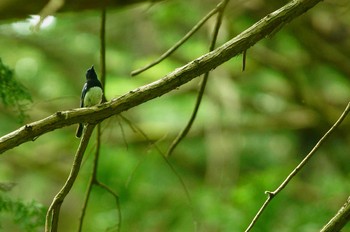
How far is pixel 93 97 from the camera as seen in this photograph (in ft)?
5.68

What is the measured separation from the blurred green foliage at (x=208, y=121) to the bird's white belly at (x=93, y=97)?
1.76 m

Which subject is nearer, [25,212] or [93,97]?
[93,97]

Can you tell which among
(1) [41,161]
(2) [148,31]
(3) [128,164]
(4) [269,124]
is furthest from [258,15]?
(2) [148,31]

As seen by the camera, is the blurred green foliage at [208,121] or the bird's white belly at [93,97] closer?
the bird's white belly at [93,97]

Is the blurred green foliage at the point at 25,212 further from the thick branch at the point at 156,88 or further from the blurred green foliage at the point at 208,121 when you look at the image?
the blurred green foliage at the point at 208,121

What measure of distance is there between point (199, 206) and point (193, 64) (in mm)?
2951

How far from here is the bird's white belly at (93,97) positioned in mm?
1727

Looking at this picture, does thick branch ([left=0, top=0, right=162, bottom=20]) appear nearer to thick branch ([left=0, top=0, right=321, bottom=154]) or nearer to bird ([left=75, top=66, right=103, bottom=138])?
bird ([left=75, top=66, right=103, bottom=138])

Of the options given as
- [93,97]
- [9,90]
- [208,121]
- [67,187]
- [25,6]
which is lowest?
[67,187]

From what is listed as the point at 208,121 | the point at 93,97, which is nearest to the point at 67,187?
the point at 93,97

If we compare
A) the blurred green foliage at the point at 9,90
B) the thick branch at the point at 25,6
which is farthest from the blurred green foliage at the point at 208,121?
the blurred green foliage at the point at 9,90

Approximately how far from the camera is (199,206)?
4410 mm

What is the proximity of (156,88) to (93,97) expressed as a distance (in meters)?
0.27

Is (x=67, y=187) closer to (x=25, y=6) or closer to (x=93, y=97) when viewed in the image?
(x=93, y=97)
